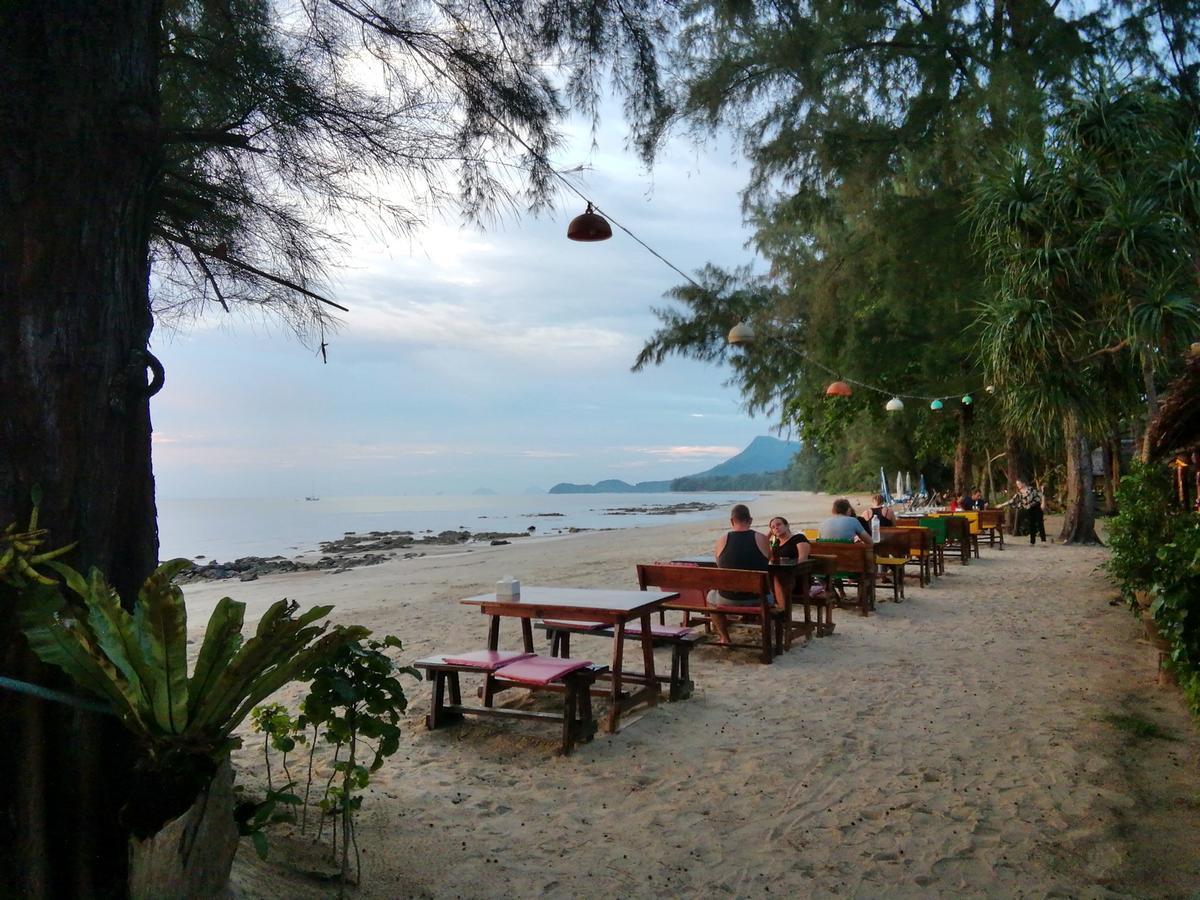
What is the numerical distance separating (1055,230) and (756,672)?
687 cm

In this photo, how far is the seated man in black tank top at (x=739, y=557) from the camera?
6555mm

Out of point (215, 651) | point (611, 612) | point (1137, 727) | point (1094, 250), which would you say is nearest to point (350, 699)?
point (215, 651)

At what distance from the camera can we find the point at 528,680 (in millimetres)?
4266

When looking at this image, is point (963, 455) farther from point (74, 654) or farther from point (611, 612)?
point (74, 654)

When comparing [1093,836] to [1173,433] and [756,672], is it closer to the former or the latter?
[756,672]

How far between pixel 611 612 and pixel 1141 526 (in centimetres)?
531

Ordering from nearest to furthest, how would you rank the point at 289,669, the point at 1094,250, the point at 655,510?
the point at 289,669 < the point at 1094,250 < the point at 655,510

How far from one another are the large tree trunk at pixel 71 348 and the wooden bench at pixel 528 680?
2.05 meters

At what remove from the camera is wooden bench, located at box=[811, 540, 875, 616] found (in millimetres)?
7941

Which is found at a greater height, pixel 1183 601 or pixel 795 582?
pixel 1183 601

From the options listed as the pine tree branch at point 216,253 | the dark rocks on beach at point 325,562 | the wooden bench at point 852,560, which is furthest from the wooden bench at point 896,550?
the dark rocks on beach at point 325,562

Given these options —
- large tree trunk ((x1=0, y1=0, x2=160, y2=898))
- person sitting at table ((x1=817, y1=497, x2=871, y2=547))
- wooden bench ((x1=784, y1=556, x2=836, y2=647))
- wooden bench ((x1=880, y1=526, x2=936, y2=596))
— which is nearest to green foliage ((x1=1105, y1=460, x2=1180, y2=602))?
wooden bench ((x1=880, y1=526, x2=936, y2=596))

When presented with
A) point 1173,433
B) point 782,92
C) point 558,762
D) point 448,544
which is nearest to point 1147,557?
point 1173,433

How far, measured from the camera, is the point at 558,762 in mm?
4234
